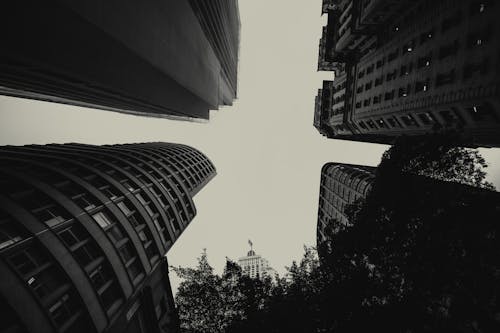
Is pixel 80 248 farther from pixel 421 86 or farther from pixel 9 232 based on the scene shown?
pixel 421 86

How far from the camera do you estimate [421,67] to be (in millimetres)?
30875

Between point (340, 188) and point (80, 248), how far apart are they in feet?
201

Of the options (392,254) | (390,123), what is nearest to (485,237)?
(392,254)

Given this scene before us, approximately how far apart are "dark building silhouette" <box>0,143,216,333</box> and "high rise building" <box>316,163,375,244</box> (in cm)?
3711

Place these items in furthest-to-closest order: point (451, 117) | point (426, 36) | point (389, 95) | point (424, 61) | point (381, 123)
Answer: point (381, 123) < point (389, 95) < point (426, 36) < point (424, 61) < point (451, 117)

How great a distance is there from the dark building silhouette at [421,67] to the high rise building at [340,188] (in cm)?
1177

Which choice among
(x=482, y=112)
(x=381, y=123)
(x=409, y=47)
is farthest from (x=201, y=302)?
(x=381, y=123)

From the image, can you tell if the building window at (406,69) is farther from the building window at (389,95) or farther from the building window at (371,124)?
the building window at (371,124)

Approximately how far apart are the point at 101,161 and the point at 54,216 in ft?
51.4

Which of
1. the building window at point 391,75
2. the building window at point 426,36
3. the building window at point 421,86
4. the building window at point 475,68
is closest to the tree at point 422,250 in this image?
the building window at point 475,68

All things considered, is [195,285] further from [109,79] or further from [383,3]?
[383,3]

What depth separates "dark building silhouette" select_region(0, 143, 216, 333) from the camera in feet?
49.7

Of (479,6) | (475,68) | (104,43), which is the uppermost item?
(479,6)

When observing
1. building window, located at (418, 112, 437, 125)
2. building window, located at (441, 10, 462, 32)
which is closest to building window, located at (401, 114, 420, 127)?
building window, located at (418, 112, 437, 125)
